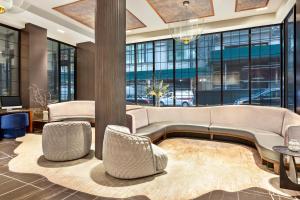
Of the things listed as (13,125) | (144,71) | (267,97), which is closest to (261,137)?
(267,97)

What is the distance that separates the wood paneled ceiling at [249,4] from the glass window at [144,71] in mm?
3511

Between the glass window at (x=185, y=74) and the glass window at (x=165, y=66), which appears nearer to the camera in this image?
the glass window at (x=185, y=74)

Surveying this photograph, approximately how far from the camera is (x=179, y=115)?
5.84 metres

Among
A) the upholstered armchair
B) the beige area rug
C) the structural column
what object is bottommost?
the beige area rug

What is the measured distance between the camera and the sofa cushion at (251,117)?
4.33m

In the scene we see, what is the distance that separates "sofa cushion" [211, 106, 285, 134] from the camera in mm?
4332

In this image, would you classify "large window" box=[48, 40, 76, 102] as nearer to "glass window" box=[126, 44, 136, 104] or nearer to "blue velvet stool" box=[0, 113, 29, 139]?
"blue velvet stool" box=[0, 113, 29, 139]

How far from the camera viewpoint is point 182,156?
378 cm

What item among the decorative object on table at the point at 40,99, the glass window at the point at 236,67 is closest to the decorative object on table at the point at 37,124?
the decorative object on table at the point at 40,99

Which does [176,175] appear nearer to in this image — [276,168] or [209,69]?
[276,168]

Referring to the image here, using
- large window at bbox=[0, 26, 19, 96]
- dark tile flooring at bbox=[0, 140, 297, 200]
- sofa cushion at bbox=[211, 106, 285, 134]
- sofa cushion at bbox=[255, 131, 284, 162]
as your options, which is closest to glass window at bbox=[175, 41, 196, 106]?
sofa cushion at bbox=[211, 106, 285, 134]

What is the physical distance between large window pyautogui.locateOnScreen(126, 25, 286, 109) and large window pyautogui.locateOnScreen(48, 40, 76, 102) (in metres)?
2.51

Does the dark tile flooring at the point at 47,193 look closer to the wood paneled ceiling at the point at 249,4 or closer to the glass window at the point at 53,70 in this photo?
the wood paneled ceiling at the point at 249,4

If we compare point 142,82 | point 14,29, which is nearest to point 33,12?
point 14,29
